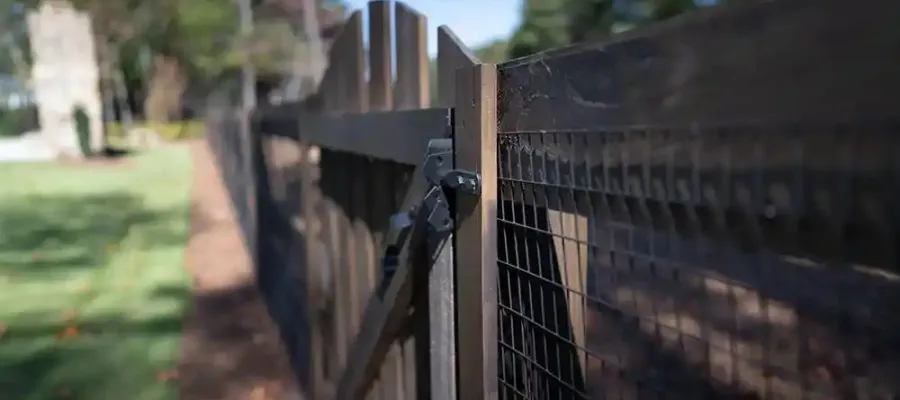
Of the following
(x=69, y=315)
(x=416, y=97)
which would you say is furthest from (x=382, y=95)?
(x=69, y=315)

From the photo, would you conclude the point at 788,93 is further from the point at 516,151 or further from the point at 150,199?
the point at 150,199

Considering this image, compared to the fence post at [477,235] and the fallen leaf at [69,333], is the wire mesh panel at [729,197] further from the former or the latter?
the fallen leaf at [69,333]

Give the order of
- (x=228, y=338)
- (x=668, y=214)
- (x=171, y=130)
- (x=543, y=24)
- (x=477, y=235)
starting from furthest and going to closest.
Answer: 1. (x=171, y=130)
2. (x=543, y=24)
3. (x=228, y=338)
4. (x=477, y=235)
5. (x=668, y=214)

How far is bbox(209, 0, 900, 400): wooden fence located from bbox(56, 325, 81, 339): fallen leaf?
4699 millimetres

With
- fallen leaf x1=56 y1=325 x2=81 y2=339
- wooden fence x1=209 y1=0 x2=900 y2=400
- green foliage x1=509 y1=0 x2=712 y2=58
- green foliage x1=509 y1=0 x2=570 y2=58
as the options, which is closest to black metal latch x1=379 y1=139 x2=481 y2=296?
wooden fence x1=209 y1=0 x2=900 y2=400

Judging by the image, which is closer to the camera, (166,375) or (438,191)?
(438,191)

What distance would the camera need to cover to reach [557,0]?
16.7m

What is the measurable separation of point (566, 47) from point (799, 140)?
0.60 m

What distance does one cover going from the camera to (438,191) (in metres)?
1.91

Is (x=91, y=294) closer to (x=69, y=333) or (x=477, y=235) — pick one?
(x=69, y=333)

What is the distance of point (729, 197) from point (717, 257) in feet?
0.29

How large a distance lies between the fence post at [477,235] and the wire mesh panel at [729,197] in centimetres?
12

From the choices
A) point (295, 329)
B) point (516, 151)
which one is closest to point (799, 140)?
point (516, 151)

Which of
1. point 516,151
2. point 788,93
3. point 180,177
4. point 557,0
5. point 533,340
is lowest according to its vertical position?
point 180,177
